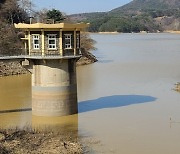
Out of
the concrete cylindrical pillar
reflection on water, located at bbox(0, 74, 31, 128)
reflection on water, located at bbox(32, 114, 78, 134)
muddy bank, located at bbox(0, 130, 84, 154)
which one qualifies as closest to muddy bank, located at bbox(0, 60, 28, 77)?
reflection on water, located at bbox(0, 74, 31, 128)

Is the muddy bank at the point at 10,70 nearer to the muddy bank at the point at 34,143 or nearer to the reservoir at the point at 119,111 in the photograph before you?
the reservoir at the point at 119,111

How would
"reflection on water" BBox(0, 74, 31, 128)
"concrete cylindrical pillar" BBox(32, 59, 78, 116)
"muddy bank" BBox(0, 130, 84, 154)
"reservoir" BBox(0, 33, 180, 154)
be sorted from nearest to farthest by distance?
"muddy bank" BBox(0, 130, 84, 154)
"reservoir" BBox(0, 33, 180, 154)
"reflection on water" BBox(0, 74, 31, 128)
"concrete cylindrical pillar" BBox(32, 59, 78, 116)

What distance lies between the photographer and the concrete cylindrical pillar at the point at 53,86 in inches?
995

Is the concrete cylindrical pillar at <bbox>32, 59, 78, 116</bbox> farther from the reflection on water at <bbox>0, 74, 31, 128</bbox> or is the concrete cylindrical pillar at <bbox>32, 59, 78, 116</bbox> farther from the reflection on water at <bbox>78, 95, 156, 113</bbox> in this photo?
the reflection on water at <bbox>78, 95, 156, 113</bbox>

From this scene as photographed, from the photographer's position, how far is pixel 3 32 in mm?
53906

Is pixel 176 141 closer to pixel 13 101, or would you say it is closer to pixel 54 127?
pixel 54 127

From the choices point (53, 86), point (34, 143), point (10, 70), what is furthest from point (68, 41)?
point (10, 70)

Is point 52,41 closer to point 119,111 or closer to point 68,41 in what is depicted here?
point 68,41

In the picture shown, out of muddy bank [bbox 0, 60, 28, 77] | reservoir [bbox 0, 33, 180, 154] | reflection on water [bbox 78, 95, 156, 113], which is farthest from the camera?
muddy bank [bbox 0, 60, 28, 77]

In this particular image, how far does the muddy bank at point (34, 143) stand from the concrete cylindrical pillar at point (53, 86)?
526 centimetres

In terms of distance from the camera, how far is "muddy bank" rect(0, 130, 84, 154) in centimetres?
1709

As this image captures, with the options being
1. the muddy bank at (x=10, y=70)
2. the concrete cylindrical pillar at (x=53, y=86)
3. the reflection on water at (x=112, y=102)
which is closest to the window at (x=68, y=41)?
the concrete cylindrical pillar at (x=53, y=86)

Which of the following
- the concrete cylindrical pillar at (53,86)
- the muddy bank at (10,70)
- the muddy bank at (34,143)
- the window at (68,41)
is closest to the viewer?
the muddy bank at (34,143)

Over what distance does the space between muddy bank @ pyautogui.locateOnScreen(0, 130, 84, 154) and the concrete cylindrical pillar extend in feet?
17.3
